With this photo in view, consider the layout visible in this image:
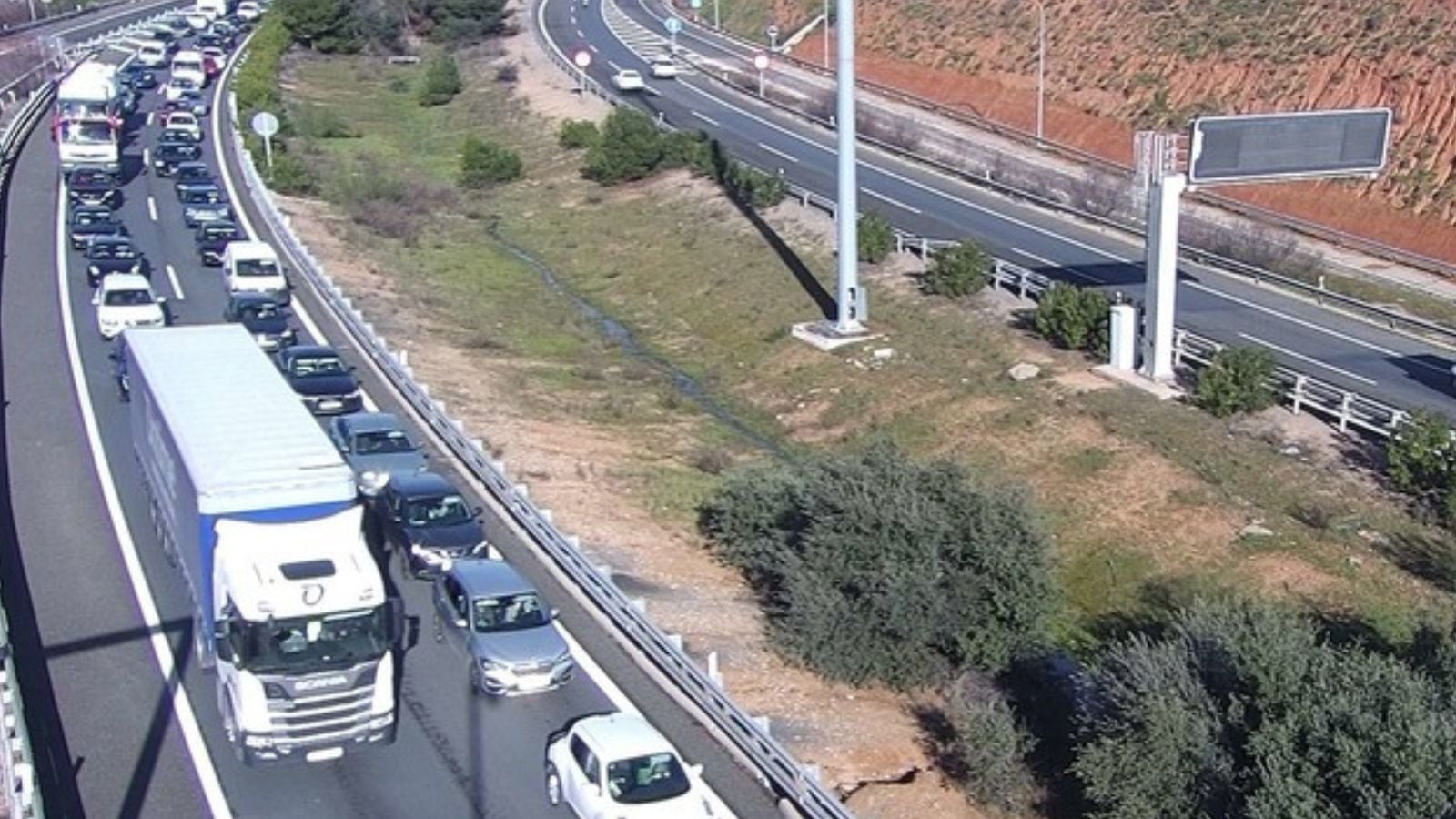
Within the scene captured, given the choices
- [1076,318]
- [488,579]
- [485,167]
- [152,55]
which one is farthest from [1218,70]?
[488,579]

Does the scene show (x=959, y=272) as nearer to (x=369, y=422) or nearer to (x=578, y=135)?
(x=369, y=422)

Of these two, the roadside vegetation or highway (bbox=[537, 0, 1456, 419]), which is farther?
highway (bbox=[537, 0, 1456, 419])

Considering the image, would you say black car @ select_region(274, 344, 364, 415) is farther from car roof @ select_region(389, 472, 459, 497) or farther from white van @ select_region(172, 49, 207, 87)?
white van @ select_region(172, 49, 207, 87)

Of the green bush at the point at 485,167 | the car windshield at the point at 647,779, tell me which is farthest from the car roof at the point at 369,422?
the green bush at the point at 485,167

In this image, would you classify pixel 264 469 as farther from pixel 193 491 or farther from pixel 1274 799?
Answer: pixel 1274 799

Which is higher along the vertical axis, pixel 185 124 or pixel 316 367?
pixel 316 367

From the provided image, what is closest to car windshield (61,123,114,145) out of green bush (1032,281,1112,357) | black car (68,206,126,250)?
black car (68,206,126,250)
